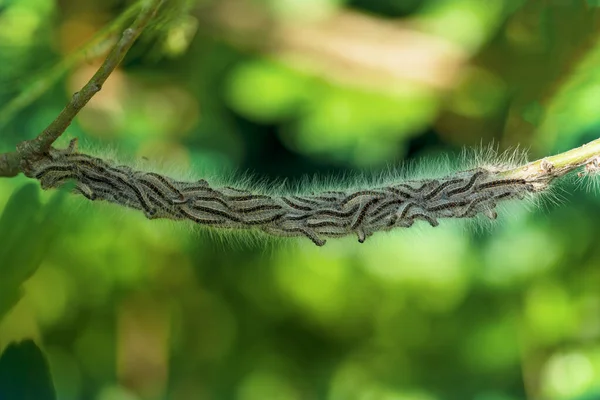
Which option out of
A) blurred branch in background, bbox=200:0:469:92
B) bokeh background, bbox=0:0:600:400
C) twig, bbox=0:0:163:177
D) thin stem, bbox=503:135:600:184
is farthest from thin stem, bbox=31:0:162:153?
blurred branch in background, bbox=200:0:469:92

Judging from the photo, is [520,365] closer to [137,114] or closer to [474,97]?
[474,97]

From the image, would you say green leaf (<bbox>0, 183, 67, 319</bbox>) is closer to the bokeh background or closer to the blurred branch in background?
the bokeh background

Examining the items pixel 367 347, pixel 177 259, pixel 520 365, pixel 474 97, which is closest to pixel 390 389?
pixel 367 347

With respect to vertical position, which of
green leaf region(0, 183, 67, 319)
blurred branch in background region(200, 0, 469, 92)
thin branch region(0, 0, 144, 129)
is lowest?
green leaf region(0, 183, 67, 319)

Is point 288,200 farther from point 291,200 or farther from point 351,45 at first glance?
point 351,45

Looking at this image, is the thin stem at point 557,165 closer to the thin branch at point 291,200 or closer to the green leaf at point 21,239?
the thin branch at point 291,200

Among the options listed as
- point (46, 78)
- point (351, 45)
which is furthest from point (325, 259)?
point (46, 78)

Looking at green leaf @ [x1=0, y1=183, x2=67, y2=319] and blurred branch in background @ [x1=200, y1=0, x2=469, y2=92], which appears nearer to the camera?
green leaf @ [x1=0, y1=183, x2=67, y2=319]
